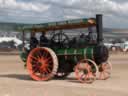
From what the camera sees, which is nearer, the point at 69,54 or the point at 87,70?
the point at 87,70

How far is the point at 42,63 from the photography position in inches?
750

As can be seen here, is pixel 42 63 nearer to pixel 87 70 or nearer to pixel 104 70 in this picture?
pixel 87 70

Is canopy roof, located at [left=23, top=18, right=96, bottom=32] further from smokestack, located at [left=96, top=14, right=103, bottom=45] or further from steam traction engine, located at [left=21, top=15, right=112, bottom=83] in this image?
smokestack, located at [left=96, top=14, right=103, bottom=45]

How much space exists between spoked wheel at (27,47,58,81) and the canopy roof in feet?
3.62

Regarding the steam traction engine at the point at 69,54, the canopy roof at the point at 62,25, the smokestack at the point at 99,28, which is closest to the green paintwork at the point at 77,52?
the steam traction engine at the point at 69,54

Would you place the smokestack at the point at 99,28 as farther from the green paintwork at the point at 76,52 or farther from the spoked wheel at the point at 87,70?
the spoked wheel at the point at 87,70

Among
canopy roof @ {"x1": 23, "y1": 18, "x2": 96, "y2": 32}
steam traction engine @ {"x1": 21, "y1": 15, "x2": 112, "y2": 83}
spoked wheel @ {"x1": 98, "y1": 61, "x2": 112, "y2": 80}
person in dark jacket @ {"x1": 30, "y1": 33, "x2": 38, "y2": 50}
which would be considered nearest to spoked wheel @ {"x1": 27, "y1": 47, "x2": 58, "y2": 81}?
steam traction engine @ {"x1": 21, "y1": 15, "x2": 112, "y2": 83}

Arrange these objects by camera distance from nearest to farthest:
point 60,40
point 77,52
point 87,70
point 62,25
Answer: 1. point 87,70
2. point 77,52
3. point 62,25
4. point 60,40

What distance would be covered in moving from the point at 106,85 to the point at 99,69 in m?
2.36

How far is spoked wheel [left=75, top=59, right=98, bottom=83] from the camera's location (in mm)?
17609

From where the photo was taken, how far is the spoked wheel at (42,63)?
61.0 feet

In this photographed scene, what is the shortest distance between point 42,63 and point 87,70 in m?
2.43

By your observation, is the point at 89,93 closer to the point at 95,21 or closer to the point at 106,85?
the point at 106,85

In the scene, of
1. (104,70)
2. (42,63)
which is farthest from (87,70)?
(42,63)
